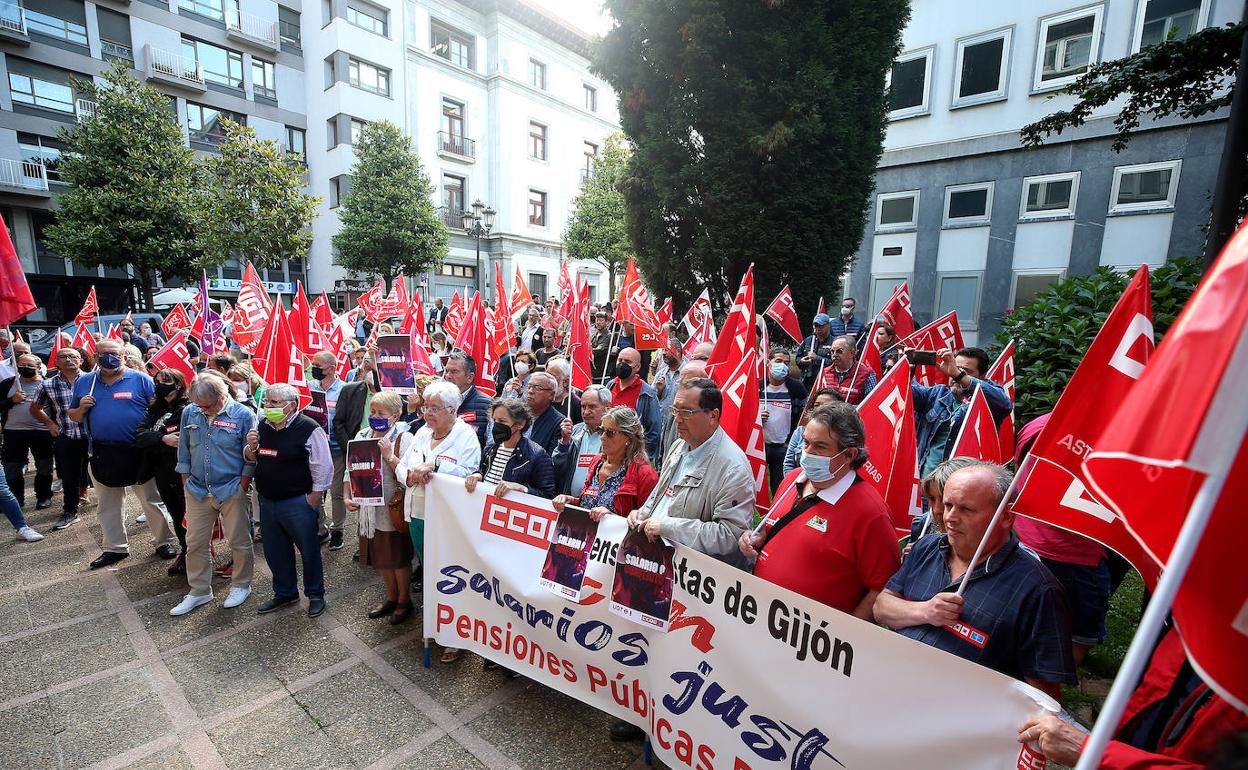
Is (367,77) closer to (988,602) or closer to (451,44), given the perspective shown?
(451,44)

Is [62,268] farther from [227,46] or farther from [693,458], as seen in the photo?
[693,458]

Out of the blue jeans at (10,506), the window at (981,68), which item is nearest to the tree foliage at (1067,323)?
the blue jeans at (10,506)

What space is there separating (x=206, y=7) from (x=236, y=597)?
37.7 m

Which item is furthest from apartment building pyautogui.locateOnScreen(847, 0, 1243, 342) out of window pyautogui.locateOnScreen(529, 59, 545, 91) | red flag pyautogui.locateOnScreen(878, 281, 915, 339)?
window pyautogui.locateOnScreen(529, 59, 545, 91)

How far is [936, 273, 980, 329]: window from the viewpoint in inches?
699

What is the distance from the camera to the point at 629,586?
3.11 meters

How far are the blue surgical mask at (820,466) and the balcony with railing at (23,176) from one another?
3592cm

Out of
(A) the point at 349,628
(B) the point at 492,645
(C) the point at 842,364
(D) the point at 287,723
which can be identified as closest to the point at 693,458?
(B) the point at 492,645

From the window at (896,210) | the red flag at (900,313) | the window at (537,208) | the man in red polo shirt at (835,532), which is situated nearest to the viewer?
the man in red polo shirt at (835,532)

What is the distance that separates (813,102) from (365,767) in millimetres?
13758

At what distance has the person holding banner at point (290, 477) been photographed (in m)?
4.70

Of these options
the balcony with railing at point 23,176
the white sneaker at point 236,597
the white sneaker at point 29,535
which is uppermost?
the balcony with railing at point 23,176

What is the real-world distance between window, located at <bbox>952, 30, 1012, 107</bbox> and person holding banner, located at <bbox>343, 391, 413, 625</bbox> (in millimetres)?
19672

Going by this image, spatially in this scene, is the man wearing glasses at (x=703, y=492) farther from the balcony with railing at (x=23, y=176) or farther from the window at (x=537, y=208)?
the balcony with railing at (x=23, y=176)
